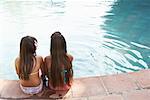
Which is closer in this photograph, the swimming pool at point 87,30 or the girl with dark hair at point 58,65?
the girl with dark hair at point 58,65

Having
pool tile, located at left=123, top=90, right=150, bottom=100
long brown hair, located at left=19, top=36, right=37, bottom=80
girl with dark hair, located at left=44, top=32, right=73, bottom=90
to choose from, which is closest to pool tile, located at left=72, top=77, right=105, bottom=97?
girl with dark hair, located at left=44, top=32, right=73, bottom=90

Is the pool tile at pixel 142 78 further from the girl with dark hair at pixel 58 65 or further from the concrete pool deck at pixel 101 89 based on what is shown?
the girl with dark hair at pixel 58 65

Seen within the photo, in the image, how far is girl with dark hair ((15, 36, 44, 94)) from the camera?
287 centimetres

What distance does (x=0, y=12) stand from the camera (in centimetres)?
920

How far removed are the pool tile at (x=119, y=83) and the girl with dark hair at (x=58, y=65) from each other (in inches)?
15.7

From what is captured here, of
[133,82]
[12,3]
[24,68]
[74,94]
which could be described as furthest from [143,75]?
[12,3]

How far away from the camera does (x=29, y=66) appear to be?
291cm

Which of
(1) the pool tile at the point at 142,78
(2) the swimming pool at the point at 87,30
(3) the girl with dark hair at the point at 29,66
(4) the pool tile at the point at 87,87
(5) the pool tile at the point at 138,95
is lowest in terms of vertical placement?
(2) the swimming pool at the point at 87,30

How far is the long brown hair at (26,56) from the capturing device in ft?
9.37

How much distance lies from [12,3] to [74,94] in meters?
7.94

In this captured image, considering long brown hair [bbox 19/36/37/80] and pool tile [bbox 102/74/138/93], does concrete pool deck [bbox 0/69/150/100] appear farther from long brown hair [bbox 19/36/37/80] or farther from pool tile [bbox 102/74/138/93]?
long brown hair [bbox 19/36/37/80]

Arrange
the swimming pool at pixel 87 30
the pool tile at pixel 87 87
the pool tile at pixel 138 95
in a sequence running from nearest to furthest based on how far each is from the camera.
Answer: the pool tile at pixel 138 95
the pool tile at pixel 87 87
the swimming pool at pixel 87 30

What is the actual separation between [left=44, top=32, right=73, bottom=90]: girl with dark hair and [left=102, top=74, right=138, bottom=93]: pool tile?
1.31 feet

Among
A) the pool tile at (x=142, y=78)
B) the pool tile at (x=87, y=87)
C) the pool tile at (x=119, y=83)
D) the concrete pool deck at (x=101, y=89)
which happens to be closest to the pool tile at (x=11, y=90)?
the concrete pool deck at (x=101, y=89)
